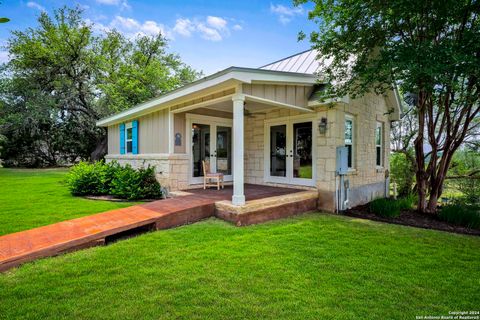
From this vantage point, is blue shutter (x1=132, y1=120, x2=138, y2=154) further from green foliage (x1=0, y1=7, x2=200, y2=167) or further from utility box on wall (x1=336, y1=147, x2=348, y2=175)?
green foliage (x1=0, y1=7, x2=200, y2=167)

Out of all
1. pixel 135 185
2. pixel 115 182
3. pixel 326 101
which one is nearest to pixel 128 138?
pixel 115 182

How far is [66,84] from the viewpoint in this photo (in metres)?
16.7

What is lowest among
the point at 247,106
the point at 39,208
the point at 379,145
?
the point at 39,208

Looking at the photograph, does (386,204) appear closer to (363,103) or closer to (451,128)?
(451,128)

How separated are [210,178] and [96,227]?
3754mm

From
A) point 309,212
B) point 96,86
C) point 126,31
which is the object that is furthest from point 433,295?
point 126,31

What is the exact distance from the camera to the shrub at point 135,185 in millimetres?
6742

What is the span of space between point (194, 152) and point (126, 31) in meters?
17.1

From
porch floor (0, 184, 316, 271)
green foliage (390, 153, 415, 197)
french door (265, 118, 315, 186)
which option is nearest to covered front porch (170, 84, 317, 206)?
french door (265, 118, 315, 186)

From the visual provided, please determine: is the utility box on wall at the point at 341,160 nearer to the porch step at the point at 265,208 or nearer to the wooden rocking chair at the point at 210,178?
the porch step at the point at 265,208

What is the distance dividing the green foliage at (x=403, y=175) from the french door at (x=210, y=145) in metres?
6.09

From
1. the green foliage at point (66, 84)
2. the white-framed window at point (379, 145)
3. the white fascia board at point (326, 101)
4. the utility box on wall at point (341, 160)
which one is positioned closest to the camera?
the white fascia board at point (326, 101)

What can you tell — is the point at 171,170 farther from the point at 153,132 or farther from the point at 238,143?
the point at 238,143

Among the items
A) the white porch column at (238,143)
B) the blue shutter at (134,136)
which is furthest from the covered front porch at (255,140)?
the blue shutter at (134,136)
